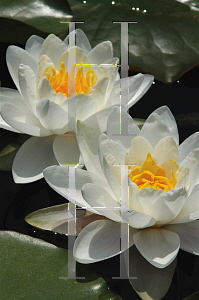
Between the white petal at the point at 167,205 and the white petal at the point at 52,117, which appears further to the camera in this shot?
the white petal at the point at 52,117

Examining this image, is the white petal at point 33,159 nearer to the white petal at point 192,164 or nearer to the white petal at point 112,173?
the white petal at point 112,173

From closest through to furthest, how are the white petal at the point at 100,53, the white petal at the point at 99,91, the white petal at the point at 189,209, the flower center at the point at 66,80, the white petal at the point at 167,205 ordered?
the white petal at the point at 167,205, the white petal at the point at 189,209, the white petal at the point at 99,91, the flower center at the point at 66,80, the white petal at the point at 100,53

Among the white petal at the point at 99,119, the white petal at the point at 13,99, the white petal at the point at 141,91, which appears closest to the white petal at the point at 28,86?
the white petal at the point at 13,99

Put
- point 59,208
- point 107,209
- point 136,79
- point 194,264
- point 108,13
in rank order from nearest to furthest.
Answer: point 107,209, point 194,264, point 59,208, point 136,79, point 108,13

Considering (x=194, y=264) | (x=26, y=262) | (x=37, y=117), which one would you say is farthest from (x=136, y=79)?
(x=26, y=262)

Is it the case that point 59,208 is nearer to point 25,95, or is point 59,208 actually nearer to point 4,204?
point 4,204

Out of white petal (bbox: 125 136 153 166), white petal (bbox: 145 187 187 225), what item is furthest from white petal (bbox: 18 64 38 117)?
white petal (bbox: 145 187 187 225)
